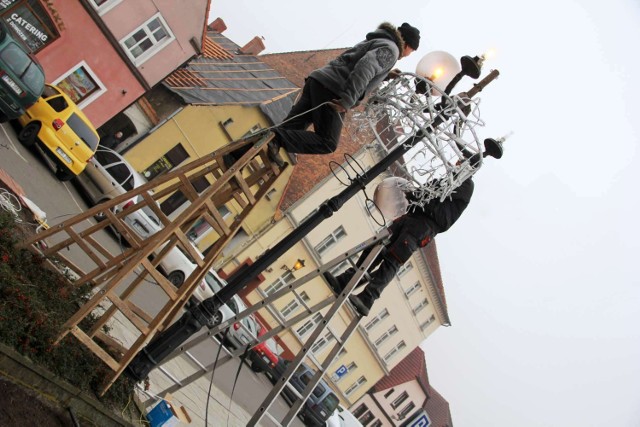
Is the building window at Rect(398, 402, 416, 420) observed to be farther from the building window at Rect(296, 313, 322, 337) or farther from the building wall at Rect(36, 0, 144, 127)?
the building wall at Rect(36, 0, 144, 127)

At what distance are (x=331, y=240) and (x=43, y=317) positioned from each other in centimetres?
2626

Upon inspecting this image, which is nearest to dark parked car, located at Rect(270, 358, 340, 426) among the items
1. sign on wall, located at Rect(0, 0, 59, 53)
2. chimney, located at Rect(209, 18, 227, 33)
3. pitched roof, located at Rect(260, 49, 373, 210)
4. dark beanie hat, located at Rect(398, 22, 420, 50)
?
pitched roof, located at Rect(260, 49, 373, 210)

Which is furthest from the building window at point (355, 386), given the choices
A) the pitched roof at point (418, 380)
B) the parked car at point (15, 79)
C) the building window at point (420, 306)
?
the parked car at point (15, 79)

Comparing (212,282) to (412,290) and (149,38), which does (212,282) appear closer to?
(149,38)

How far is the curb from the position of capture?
4.67 meters

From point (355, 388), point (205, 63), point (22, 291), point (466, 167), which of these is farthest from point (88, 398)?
point (355, 388)

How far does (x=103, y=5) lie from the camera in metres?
18.2

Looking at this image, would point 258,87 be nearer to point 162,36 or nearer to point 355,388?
point 162,36

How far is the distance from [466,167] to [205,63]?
23212 mm

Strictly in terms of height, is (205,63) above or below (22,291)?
below

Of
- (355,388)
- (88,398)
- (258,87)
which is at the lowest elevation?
(355,388)

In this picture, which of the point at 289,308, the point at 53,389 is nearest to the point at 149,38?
the point at 289,308

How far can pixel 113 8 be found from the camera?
1856 centimetres

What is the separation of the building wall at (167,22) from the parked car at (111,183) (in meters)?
4.04
